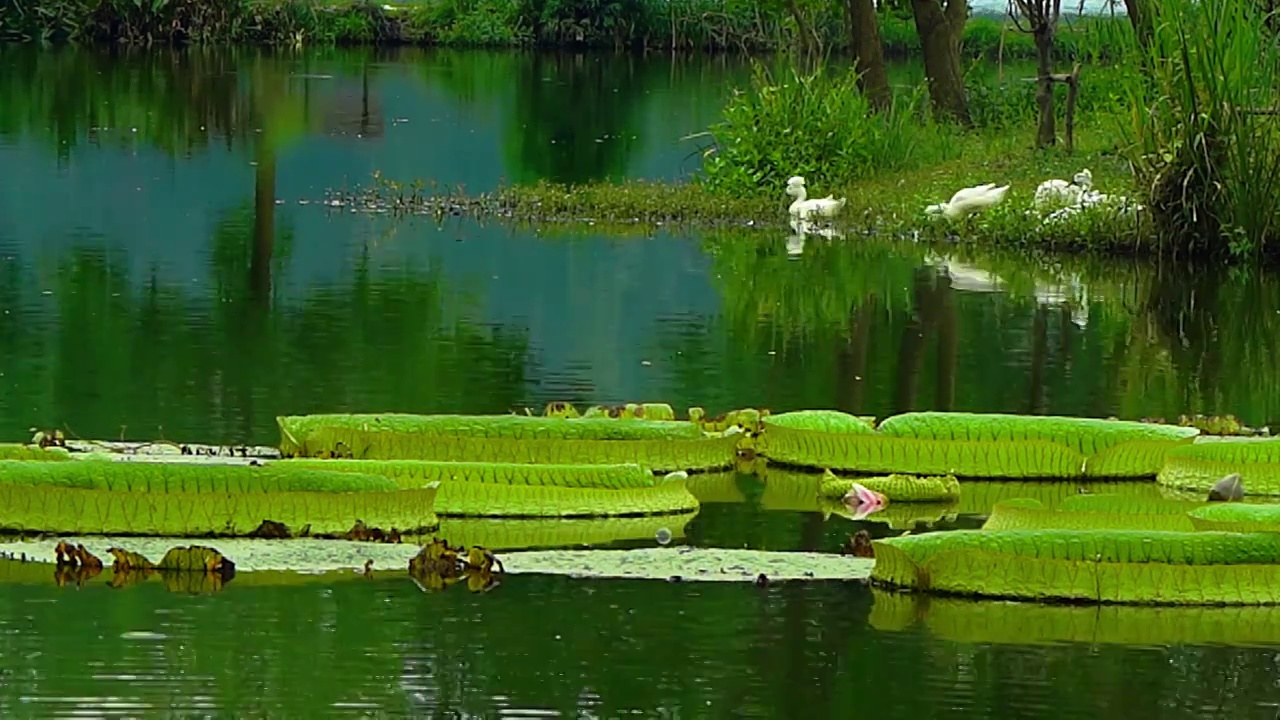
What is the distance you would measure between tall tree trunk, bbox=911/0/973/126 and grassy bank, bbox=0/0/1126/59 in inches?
1119

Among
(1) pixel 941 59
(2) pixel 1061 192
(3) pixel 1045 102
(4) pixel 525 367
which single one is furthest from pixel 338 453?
(1) pixel 941 59

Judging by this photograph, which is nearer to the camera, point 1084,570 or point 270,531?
point 1084,570

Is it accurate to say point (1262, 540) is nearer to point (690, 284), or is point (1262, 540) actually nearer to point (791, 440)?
point (791, 440)

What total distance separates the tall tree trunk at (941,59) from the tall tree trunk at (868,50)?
3.86 ft

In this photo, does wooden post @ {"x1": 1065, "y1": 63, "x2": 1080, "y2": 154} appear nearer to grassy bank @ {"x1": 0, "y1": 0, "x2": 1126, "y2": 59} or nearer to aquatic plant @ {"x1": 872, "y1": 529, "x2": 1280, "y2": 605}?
aquatic plant @ {"x1": 872, "y1": 529, "x2": 1280, "y2": 605}

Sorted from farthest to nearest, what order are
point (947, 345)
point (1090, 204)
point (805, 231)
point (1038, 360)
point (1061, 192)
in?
point (805, 231) → point (1061, 192) → point (1090, 204) → point (947, 345) → point (1038, 360)

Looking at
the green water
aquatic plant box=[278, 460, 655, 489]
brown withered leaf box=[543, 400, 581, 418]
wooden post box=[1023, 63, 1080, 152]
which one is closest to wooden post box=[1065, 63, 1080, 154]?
wooden post box=[1023, 63, 1080, 152]

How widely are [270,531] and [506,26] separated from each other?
62.9 m

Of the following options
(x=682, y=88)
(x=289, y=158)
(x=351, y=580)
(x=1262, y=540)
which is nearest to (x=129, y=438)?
(x=351, y=580)

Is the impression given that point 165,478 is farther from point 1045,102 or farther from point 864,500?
point 1045,102

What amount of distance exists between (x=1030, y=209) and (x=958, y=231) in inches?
26.0

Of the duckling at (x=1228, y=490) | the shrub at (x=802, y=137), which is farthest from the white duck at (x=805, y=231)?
the duckling at (x=1228, y=490)

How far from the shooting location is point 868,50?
106ft

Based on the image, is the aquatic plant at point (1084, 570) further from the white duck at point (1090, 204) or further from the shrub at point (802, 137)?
the shrub at point (802, 137)
